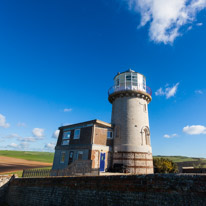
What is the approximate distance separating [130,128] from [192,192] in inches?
560

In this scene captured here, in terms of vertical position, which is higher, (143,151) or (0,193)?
(143,151)

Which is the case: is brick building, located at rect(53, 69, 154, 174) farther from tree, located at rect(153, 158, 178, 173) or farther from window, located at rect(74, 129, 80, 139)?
tree, located at rect(153, 158, 178, 173)

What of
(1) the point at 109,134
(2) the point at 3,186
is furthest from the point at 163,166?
(2) the point at 3,186

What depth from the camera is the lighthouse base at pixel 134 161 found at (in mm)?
17766

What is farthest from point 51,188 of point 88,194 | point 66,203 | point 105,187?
point 105,187

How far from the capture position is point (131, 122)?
779 inches

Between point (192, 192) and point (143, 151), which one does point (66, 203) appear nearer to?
point (192, 192)

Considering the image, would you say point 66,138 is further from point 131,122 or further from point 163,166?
point 163,166

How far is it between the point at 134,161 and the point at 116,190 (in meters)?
11.6

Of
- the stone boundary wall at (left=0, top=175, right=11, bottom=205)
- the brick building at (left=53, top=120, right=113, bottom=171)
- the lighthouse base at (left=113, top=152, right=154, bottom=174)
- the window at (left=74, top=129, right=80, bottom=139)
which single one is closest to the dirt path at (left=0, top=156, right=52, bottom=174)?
the brick building at (left=53, top=120, right=113, bottom=171)

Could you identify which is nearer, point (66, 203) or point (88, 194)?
point (88, 194)

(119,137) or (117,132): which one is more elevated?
(117,132)

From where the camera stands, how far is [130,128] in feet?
64.1

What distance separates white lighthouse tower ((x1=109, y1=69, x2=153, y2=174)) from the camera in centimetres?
1827
